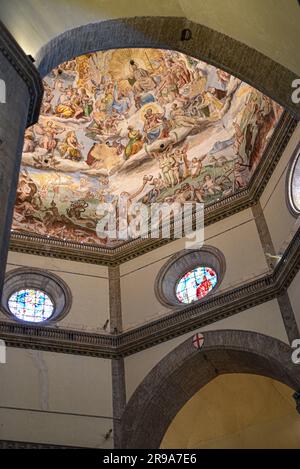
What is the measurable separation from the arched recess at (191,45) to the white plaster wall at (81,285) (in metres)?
8.23

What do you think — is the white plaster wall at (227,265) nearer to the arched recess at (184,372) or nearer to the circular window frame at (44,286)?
the arched recess at (184,372)

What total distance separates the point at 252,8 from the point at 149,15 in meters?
1.58

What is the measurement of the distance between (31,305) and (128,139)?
6.62 meters

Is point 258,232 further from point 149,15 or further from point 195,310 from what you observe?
point 149,15

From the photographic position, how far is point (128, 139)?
1983cm

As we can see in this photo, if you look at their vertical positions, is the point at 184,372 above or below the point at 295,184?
below

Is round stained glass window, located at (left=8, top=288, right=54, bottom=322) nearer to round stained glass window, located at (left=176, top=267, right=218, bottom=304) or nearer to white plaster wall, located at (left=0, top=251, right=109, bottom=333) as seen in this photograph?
white plaster wall, located at (left=0, top=251, right=109, bottom=333)

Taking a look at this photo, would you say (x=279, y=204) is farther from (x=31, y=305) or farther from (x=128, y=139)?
(x=31, y=305)

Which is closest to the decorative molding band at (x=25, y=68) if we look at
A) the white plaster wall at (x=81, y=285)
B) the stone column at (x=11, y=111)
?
the stone column at (x=11, y=111)

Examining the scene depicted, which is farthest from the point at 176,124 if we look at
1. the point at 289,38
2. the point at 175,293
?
the point at 289,38

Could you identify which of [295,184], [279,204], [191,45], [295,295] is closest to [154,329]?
[295,295]

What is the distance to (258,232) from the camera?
15.7 m

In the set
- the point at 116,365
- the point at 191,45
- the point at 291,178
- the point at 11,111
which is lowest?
the point at 11,111

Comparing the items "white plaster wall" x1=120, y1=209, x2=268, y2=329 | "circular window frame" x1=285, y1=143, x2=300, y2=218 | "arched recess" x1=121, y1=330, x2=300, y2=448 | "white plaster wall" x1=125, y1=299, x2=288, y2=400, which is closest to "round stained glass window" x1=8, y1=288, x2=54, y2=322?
"white plaster wall" x1=120, y1=209, x2=268, y2=329
